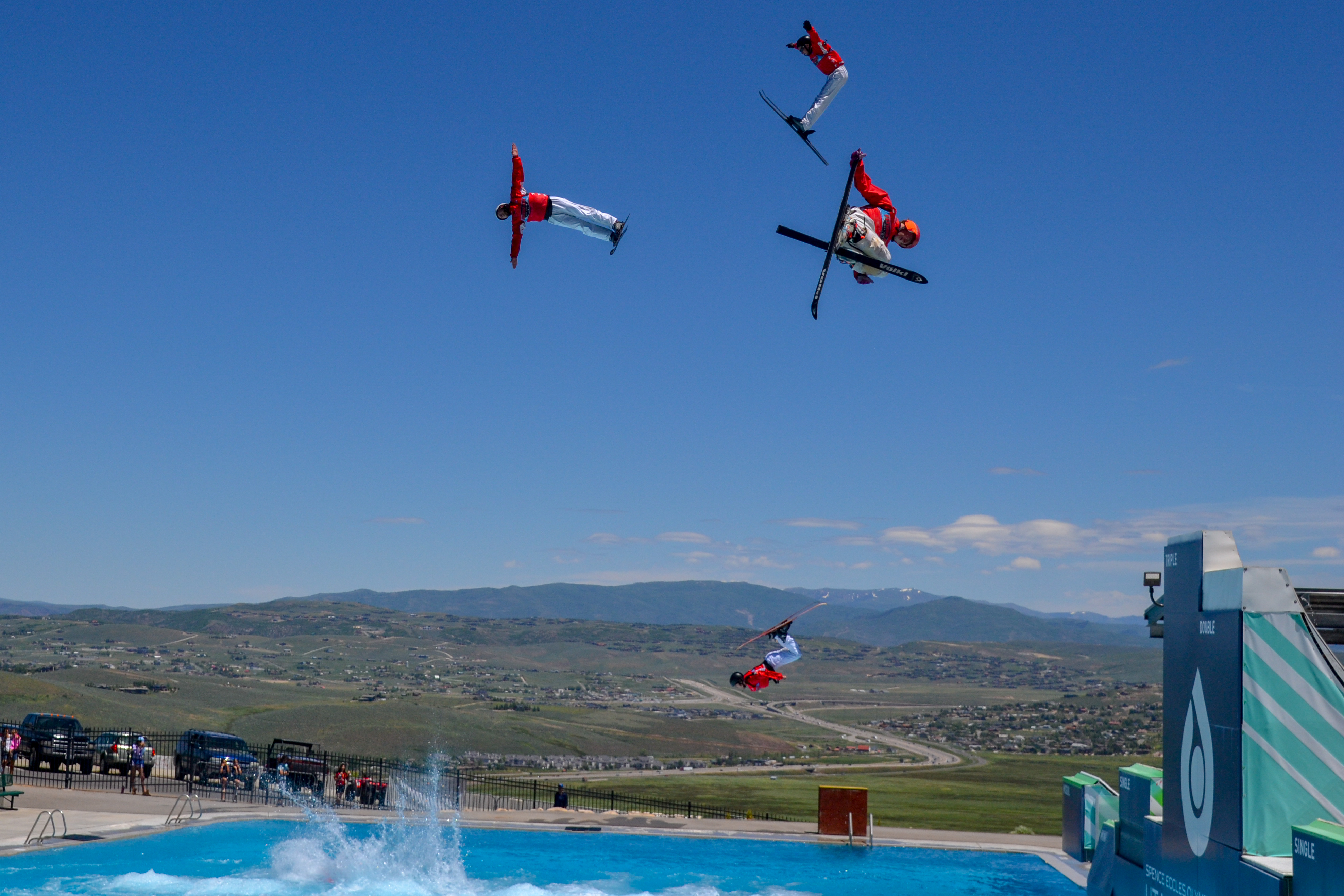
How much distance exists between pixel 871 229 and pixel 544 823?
2493cm

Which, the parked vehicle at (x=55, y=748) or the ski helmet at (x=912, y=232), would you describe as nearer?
the ski helmet at (x=912, y=232)

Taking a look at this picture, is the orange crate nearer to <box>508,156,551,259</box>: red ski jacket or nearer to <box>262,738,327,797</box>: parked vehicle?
<box>262,738,327,797</box>: parked vehicle

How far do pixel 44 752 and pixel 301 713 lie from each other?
47.9 meters

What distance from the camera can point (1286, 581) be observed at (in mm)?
10555

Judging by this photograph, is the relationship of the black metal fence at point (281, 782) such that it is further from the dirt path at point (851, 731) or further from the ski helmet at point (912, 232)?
the dirt path at point (851, 731)

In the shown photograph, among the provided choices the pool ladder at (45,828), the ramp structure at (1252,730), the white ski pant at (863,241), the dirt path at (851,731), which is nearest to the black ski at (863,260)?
the white ski pant at (863,241)

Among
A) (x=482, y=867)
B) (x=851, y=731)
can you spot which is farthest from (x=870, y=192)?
(x=851, y=731)

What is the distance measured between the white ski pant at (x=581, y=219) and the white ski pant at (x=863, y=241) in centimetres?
260

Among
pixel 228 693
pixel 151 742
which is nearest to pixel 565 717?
pixel 228 693

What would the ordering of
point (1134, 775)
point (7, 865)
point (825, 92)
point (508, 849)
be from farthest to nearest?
1. point (508, 849)
2. point (7, 865)
3. point (1134, 775)
4. point (825, 92)

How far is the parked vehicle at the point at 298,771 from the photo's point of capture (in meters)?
37.2

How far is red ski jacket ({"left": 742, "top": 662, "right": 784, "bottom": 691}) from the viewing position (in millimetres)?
24141

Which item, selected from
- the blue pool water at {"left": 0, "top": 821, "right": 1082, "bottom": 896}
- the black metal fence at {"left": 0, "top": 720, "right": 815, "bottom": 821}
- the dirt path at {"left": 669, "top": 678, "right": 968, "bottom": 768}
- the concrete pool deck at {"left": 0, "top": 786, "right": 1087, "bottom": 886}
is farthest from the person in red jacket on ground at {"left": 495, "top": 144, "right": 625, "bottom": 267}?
the dirt path at {"left": 669, "top": 678, "right": 968, "bottom": 768}

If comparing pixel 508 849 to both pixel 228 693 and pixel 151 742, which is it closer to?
pixel 151 742
